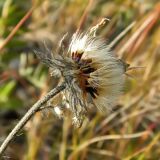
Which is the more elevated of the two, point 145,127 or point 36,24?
point 36,24

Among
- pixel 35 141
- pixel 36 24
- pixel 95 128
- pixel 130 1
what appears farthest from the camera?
pixel 36 24

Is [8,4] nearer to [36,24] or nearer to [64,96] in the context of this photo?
[36,24]

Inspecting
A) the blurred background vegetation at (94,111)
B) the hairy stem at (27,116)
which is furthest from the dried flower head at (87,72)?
the blurred background vegetation at (94,111)

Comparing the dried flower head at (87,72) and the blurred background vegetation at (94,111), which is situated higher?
the dried flower head at (87,72)

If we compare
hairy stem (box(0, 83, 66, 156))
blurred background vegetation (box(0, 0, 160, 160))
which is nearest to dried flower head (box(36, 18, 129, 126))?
hairy stem (box(0, 83, 66, 156))

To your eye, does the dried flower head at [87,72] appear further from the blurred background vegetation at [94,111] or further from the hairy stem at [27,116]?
the blurred background vegetation at [94,111]

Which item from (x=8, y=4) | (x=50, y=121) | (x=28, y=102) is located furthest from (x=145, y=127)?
(x=8, y=4)

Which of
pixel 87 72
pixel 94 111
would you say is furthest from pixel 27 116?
pixel 94 111
